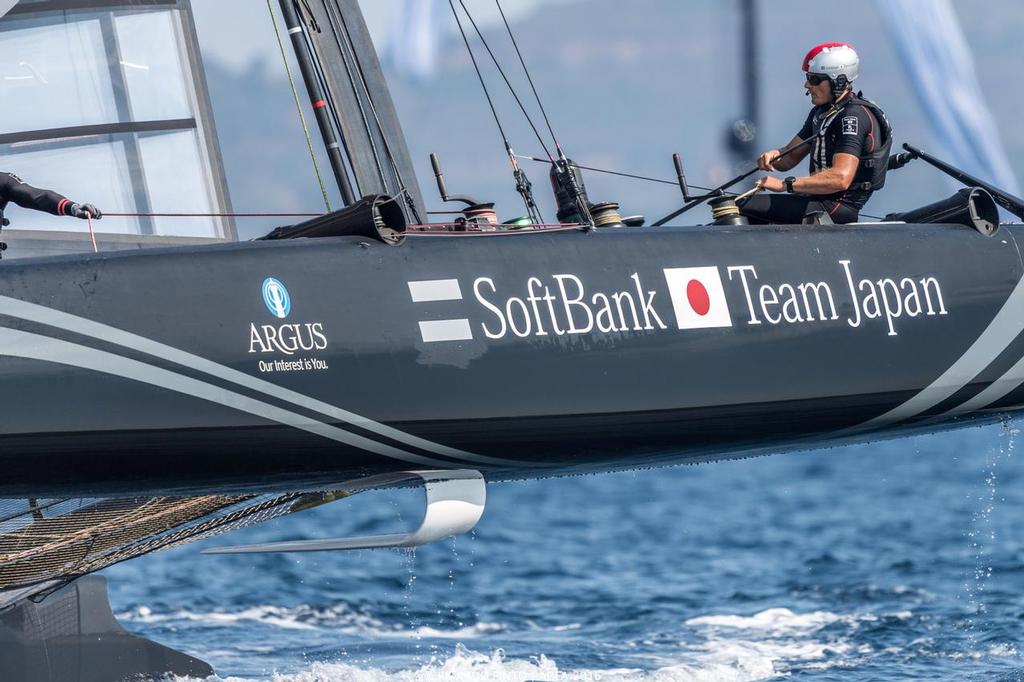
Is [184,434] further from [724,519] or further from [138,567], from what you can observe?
[724,519]

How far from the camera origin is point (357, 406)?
5.09 m

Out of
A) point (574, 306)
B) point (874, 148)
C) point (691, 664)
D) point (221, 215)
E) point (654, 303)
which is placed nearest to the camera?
point (574, 306)

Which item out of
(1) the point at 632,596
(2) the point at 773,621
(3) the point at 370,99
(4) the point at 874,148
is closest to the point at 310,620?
(1) the point at 632,596

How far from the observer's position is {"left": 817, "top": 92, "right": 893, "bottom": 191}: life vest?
6.14m

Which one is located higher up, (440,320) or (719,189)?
(719,189)

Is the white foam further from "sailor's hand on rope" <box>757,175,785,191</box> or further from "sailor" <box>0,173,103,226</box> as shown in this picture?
"sailor" <box>0,173,103,226</box>

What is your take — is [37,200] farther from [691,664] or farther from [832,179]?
[691,664]

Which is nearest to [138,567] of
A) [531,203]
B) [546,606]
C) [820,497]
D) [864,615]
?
[546,606]

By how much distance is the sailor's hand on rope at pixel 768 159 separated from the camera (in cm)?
632

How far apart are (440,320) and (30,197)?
1469mm

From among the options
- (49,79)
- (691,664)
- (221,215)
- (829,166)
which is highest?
(49,79)

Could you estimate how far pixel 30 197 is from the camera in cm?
548

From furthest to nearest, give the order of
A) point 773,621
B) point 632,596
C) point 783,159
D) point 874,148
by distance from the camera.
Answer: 1. point 632,596
2. point 773,621
3. point 783,159
4. point 874,148

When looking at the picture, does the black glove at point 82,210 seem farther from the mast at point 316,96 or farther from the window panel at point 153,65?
the mast at point 316,96
